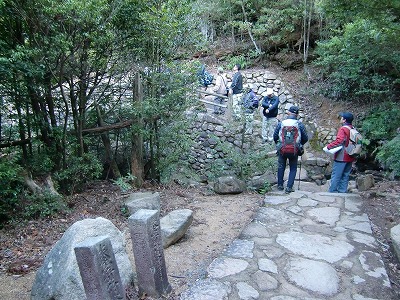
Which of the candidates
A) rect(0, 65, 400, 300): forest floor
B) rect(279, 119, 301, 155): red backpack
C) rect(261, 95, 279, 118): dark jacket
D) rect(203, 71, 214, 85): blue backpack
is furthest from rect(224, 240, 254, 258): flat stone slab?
rect(261, 95, 279, 118): dark jacket

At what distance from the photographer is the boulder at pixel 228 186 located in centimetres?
674

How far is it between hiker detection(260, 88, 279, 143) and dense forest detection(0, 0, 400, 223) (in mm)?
3023

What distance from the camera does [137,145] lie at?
6758mm

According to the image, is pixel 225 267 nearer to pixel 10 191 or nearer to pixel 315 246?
pixel 315 246

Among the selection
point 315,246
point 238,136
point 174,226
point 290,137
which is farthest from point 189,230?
point 238,136

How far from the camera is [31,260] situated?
3.99 m

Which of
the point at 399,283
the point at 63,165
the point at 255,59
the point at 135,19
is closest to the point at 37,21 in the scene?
the point at 135,19

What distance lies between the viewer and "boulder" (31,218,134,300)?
274 cm

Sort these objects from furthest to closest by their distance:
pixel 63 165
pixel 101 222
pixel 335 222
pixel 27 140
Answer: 1. pixel 63 165
2. pixel 27 140
3. pixel 335 222
4. pixel 101 222

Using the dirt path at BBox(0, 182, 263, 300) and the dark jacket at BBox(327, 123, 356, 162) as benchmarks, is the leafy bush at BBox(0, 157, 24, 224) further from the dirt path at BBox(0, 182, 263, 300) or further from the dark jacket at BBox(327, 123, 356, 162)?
the dark jacket at BBox(327, 123, 356, 162)

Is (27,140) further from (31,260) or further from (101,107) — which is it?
(31,260)

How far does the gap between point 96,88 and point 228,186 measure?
10.7ft

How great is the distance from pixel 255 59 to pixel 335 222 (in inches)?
512

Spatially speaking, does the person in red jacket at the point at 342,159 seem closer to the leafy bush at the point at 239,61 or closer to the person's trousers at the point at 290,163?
the person's trousers at the point at 290,163
